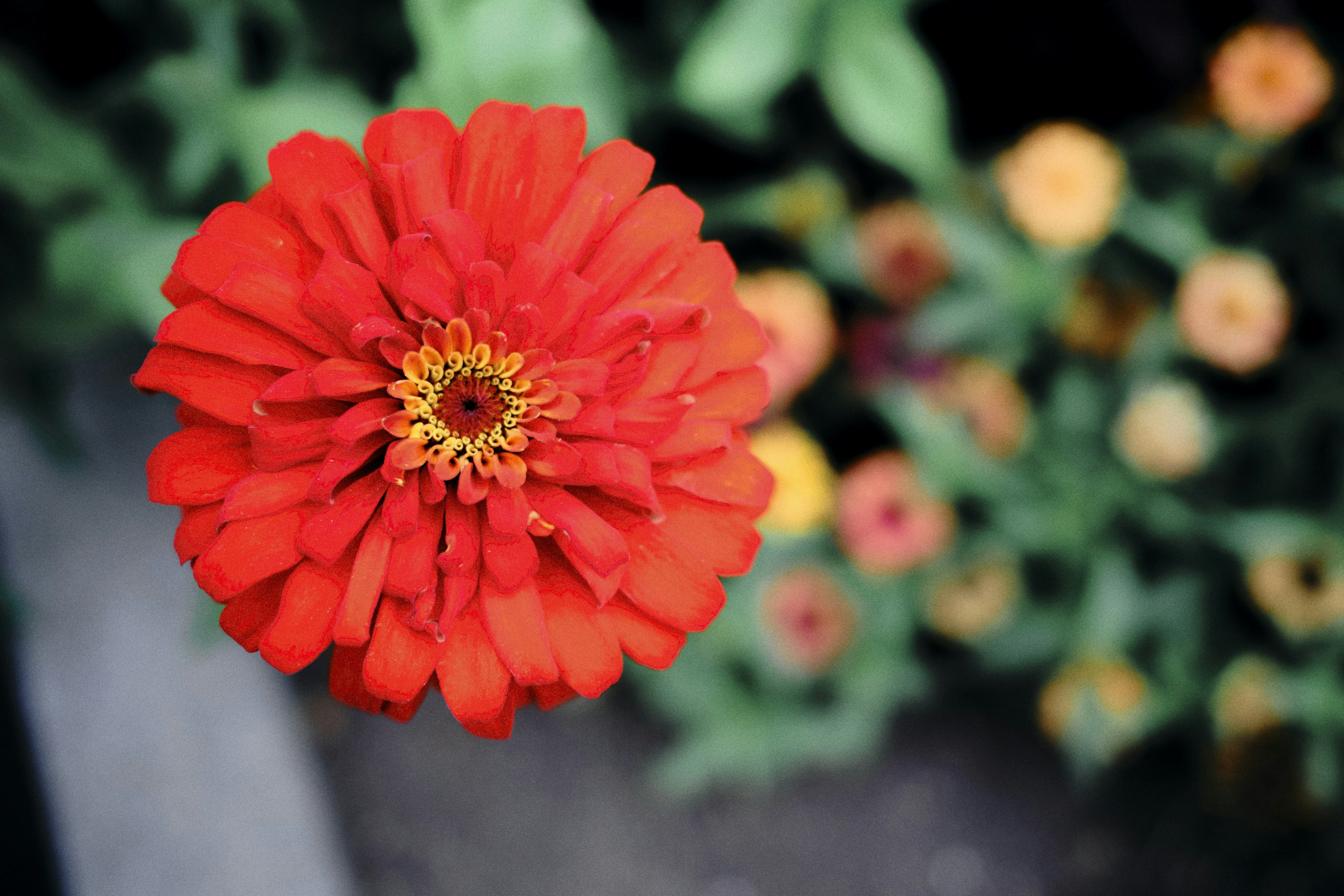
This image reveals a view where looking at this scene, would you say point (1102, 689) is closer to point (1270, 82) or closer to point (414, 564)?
point (1270, 82)

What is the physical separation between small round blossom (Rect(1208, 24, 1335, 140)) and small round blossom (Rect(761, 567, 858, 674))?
700 mm

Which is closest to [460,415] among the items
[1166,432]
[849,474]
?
[849,474]

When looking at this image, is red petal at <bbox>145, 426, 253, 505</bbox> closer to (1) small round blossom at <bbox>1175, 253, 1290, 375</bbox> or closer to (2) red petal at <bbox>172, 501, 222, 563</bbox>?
(2) red petal at <bbox>172, 501, 222, 563</bbox>

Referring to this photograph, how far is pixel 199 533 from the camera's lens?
0.45 m

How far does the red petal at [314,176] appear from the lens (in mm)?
444

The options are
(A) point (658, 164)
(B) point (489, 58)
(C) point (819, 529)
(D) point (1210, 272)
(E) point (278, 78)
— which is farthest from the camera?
(A) point (658, 164)

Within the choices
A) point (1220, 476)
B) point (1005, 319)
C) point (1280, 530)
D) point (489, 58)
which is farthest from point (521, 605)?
point (1220, 476)

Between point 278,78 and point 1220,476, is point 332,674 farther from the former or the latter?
point 1220,476

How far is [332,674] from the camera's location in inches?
19.1

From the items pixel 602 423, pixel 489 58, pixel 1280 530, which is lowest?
pixel 1280 530

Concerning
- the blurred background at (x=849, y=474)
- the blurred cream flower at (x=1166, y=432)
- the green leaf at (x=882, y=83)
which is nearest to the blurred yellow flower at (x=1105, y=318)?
the blurred background at (x=849, y=474)

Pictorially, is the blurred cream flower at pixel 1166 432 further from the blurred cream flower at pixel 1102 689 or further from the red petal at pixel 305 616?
the red petal at pixel 305 616

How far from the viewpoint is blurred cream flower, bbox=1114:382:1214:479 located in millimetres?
958

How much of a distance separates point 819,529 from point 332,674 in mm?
710
